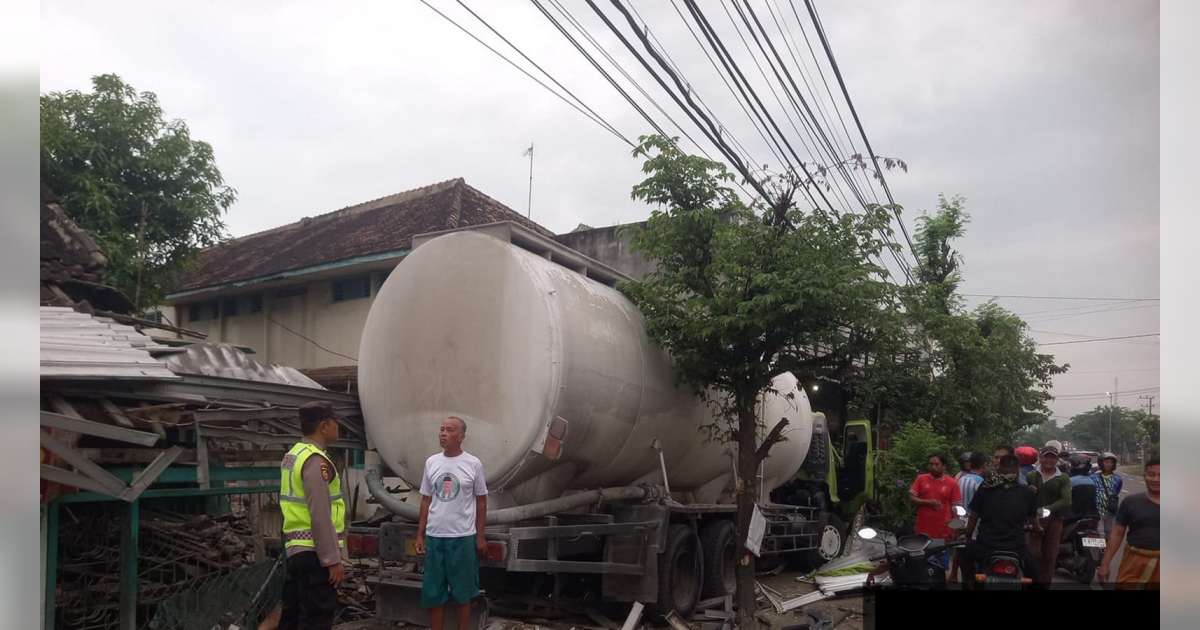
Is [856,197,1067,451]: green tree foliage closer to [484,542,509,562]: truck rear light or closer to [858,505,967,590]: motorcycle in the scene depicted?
[858,505,967,590]: motorcycle

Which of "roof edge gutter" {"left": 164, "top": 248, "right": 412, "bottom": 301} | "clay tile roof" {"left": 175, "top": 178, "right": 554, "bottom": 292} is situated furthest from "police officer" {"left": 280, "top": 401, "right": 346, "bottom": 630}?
"clay tile roof" {"left": 175, "top": 178, "right": 554, "bottom": 292}

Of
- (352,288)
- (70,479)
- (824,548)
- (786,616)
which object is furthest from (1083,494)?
(352,288)

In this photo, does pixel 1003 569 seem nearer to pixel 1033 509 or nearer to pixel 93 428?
pixel 1033 509

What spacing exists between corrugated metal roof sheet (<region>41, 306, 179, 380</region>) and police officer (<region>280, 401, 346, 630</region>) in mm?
1385

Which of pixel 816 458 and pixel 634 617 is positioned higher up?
pixel 816 458

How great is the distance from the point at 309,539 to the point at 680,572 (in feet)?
12.3

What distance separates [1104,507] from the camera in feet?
30.8

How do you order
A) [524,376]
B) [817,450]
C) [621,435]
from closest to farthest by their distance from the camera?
[524,376]
[621,435]
[817,450]

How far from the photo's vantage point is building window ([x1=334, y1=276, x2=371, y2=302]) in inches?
554

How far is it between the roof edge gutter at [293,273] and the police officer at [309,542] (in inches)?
321

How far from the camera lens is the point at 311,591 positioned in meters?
4.73

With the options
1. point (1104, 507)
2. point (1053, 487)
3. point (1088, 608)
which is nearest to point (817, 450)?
point (1104, 507)

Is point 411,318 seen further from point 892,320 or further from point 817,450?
point 817,450

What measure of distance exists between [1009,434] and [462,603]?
11.4m
